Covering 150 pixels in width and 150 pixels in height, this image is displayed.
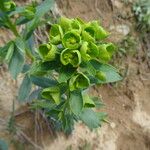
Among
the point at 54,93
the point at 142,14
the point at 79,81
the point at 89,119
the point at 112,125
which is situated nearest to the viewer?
the point at 79,81

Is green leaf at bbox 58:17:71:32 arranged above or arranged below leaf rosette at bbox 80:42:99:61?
above

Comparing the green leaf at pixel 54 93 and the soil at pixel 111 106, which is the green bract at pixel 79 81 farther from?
the soil at pixel 111 106

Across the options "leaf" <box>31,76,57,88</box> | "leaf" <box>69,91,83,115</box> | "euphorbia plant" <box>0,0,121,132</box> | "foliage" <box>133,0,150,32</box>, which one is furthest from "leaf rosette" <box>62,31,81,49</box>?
"foliage" <box>133,0,150,32</box>

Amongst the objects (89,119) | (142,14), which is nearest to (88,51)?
(89,119)

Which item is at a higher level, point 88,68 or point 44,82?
point 88,68

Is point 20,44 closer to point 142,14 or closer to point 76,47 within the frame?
point 76,47

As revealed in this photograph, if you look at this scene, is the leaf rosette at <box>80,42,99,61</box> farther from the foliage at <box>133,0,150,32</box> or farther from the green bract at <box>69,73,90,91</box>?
the foliage at <box>133,0,150,32</box>
